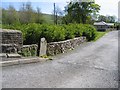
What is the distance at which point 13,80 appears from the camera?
19.9ft

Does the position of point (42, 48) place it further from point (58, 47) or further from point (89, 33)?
point (89, 33)

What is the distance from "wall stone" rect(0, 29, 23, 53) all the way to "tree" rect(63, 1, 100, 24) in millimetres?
35695

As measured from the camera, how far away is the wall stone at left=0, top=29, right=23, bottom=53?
29.9ft

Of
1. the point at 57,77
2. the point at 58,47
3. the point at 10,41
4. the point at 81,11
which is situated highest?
the point at 81,11

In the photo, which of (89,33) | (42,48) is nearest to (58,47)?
(42,48)

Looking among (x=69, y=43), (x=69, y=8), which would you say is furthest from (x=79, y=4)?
(x=69, y=43)

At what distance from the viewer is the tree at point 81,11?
4553 cm

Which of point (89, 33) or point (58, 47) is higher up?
point (89, 33)

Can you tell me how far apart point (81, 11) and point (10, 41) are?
37.8 m

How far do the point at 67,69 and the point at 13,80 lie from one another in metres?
2.27

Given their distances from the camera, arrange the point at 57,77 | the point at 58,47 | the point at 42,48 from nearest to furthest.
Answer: the point at 57,77
the point at 42,48
the point at 58,47

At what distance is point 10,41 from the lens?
30.7 feet

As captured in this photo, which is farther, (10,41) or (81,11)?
(81,11)

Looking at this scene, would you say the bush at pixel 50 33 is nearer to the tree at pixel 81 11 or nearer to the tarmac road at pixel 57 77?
the tarmac road at pixel 57 77
